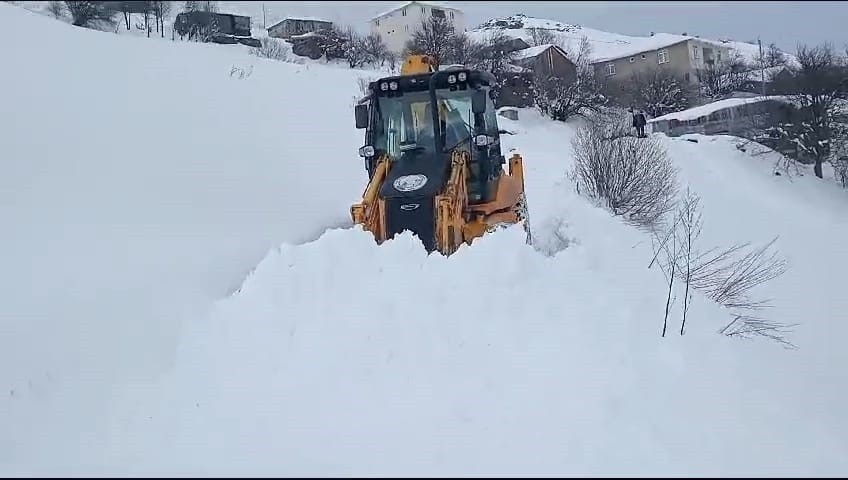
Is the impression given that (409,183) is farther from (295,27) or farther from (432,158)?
(295,27)

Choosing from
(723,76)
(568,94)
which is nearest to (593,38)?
(568,94)

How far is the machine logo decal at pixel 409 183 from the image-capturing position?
7.36 m

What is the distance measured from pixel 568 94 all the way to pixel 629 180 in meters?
15.2

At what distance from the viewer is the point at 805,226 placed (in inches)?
742

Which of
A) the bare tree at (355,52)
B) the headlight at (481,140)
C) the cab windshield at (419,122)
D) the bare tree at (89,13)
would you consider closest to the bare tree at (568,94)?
the bare tree at (355,52)

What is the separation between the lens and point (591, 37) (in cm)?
2092

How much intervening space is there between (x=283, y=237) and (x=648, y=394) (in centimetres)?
765

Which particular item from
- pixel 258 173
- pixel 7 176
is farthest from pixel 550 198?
A: pixel 7 176

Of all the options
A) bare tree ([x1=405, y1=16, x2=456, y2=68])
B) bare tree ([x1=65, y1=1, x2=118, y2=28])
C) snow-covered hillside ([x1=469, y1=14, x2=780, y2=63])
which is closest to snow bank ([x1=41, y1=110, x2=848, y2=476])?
snow-covered hillside ([x1=469, y1=14, x2=780, y2=63])

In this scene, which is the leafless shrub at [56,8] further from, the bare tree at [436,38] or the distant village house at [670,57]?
the distant village house at [670,57]

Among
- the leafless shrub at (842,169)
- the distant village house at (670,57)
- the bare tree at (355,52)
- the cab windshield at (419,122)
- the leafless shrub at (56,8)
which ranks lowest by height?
the leafless shrub at (842,169)

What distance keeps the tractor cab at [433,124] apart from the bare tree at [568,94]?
69.5ft

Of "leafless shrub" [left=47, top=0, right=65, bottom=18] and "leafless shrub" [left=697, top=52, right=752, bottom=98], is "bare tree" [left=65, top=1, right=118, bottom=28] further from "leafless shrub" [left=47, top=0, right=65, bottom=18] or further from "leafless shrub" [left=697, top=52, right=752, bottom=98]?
"leafless shrub" [left=697, top=52, right=752, bottom=98]

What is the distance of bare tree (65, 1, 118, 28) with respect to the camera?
3219 centimetres
